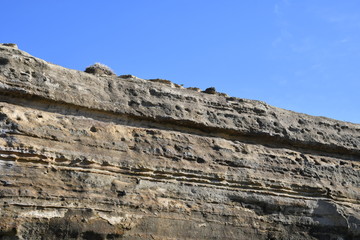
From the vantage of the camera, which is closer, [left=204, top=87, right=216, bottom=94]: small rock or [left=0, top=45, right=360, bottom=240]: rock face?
[left=0, top=45, right=360, bottom=240]: rock face

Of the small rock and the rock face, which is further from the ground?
the small rock

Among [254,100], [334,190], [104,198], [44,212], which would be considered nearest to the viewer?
[44,212]

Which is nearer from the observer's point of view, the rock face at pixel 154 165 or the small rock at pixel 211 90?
the rock face at pixel 154 165

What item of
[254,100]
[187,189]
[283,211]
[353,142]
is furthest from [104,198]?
[353,142]

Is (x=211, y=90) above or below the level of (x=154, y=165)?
above

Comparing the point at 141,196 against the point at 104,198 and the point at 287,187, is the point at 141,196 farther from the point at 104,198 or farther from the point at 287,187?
the point at 287,187

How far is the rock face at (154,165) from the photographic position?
18.1ft

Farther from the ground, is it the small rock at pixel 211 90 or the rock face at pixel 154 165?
the small rock at pixel 211 90

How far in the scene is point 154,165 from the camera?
6.26 meters

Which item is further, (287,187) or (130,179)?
(287,187)

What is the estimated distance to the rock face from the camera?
18.1ft

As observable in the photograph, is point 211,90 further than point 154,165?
Yes

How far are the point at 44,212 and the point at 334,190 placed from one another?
4489mm

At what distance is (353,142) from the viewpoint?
8.06 meters
